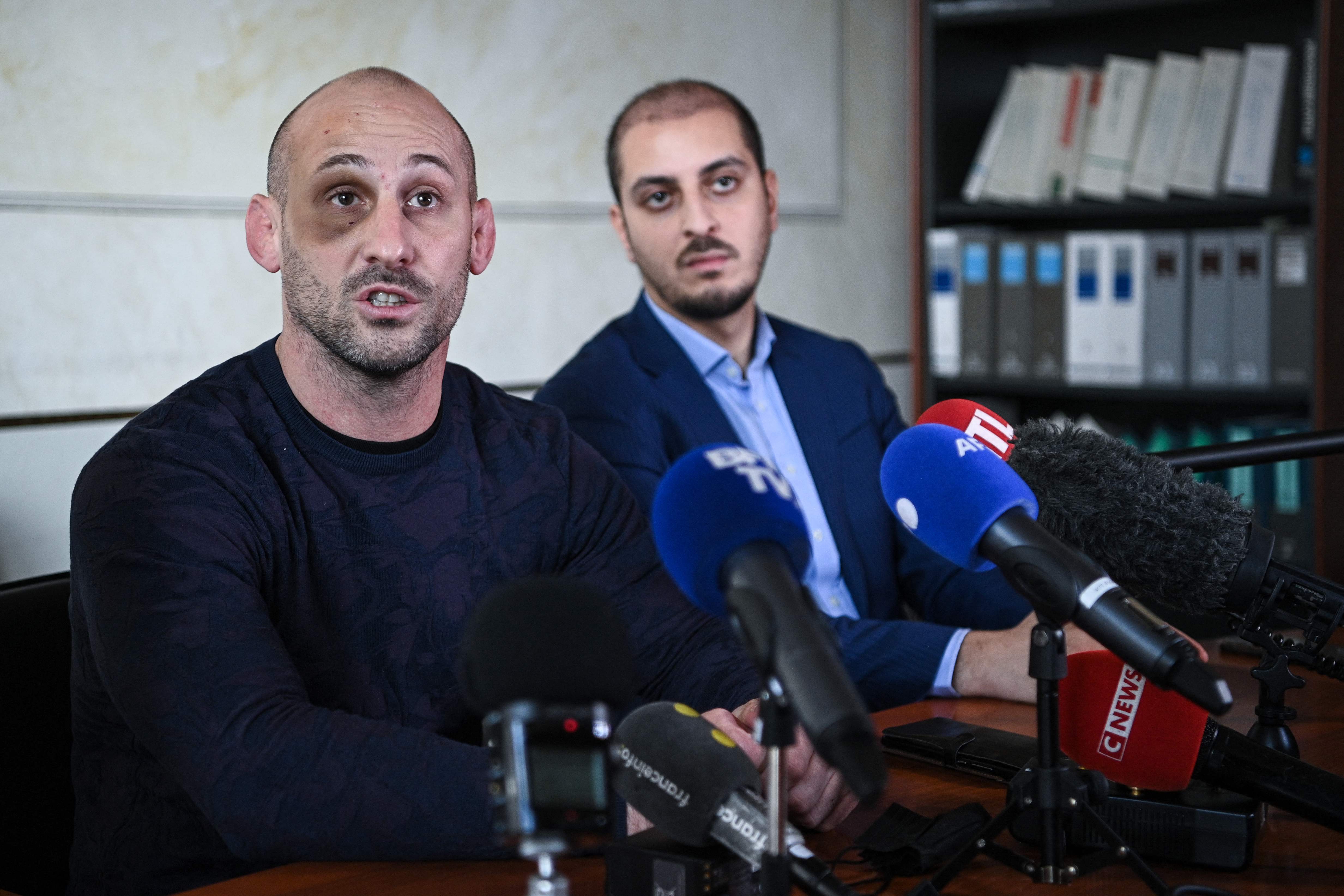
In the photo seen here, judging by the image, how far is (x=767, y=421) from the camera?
6.85 feet

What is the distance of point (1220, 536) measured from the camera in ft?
3.29

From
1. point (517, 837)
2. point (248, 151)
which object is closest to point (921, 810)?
point (517, 837)

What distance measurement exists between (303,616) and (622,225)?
117 cm

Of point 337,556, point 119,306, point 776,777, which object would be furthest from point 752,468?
point 119,306

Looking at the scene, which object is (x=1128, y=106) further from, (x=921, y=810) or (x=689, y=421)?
(x=921, y=810)

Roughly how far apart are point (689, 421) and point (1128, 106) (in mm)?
1688

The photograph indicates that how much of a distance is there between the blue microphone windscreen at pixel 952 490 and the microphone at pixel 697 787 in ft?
0.66

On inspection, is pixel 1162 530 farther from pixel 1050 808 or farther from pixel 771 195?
pixel 771 195

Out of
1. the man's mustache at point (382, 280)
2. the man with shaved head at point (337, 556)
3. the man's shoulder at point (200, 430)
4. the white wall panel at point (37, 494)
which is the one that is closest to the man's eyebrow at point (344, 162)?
the man with shaved head at point (337, 556)

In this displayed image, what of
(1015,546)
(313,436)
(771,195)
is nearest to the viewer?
(1015,546)

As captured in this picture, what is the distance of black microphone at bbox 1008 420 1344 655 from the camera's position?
1.00m

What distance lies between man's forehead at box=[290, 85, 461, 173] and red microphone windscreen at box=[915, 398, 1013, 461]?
672mm

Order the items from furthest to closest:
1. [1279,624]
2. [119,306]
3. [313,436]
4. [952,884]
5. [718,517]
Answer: [119,306], [313,436], [1279,624], [952,884], [718,517]

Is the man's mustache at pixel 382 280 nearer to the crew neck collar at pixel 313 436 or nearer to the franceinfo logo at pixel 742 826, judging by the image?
the crew neck collar at pixel 313 436
